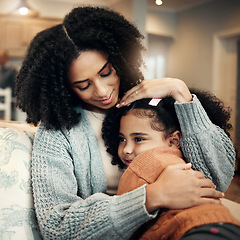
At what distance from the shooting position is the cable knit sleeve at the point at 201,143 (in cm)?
100

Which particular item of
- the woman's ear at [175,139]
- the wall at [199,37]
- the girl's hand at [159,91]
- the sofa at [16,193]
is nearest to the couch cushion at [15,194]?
the sofa at [16,193]

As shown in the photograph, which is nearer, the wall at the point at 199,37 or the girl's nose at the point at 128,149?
the girl's nose at the point at 128,149

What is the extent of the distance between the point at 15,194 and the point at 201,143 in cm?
61

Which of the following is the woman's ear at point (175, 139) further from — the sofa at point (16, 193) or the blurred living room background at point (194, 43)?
the blurred living room background at point (194, 43)

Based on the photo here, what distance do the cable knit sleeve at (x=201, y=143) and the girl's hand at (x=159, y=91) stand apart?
0.03 m

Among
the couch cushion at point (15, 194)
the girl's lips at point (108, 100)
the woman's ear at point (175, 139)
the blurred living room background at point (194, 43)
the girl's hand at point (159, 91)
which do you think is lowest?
the couch cushion at point (15, 194)

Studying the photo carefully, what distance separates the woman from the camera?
81 cm

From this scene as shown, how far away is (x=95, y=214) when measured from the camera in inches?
32.2

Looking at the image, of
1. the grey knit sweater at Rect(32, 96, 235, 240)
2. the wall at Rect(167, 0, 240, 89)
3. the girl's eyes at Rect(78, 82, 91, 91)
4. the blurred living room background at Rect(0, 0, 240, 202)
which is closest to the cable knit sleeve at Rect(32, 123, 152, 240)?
the grey knit sweater at Rect(32, 96, 235, 240)

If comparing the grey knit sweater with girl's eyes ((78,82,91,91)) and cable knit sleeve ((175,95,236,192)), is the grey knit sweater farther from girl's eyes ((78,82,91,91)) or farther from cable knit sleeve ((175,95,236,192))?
girl's eyes ((78,82,91,91))

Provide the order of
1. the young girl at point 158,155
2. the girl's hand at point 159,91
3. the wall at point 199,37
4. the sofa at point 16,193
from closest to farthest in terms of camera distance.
Result: the young girl at point 158,155 → the sofa at point 16,193 → the girl's hand at point 159,91 → the wall at point 199,37

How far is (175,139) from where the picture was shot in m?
1.09

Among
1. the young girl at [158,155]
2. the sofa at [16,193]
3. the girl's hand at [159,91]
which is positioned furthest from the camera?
the girl's hand at [159,91]

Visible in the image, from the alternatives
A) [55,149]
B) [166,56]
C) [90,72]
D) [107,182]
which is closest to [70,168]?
[55,149]
